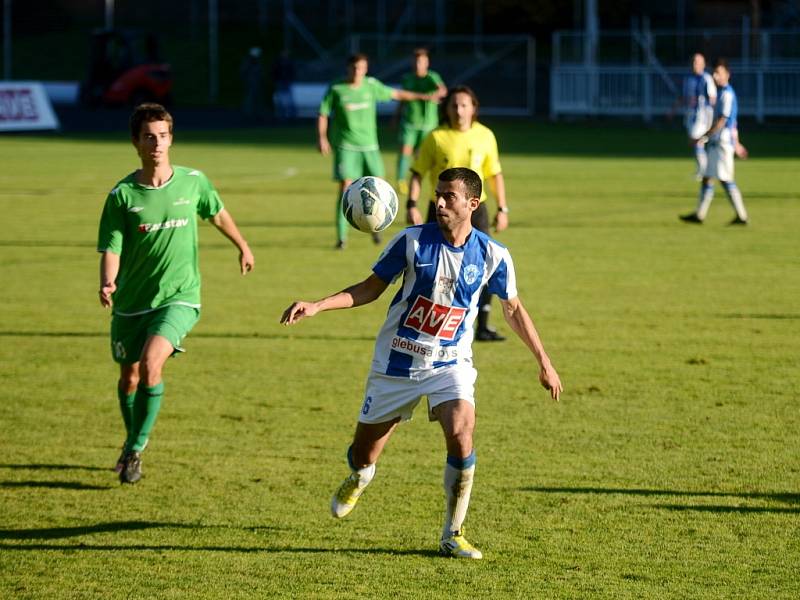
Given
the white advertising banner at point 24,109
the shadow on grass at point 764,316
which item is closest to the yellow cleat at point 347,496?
the shadow on grass at point 764,316

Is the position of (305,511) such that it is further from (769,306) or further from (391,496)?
(769,306)

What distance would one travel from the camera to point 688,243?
58.5 feet

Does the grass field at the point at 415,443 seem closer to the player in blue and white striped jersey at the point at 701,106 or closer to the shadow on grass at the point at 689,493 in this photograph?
the shadow on grass at the point at 689,493

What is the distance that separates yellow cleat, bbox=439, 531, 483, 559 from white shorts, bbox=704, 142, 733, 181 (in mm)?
13822

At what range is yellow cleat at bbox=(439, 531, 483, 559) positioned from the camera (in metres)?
6.32

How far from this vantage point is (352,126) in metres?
17.5

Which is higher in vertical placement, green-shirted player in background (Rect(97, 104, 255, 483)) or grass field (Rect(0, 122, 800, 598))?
green-shirted player in background (Rect(97, 104, 255, 483))

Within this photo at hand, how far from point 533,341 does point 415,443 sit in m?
2.47

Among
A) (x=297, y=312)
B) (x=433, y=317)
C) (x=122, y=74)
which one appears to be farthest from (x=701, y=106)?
(x=122, y=74)

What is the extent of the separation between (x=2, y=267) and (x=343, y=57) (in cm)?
3920

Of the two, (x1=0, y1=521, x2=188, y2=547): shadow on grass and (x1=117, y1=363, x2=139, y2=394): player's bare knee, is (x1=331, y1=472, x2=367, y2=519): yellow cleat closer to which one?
(x1=0, y1=521, x2=188, y2=547): shadow on grass

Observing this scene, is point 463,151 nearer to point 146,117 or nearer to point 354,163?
point 146,117

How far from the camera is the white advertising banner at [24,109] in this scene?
139 feet

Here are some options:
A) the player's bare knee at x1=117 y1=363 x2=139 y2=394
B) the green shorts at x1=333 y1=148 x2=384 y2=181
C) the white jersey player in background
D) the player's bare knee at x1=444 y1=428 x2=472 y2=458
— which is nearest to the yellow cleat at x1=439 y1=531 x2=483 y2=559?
the white jersey player in background
